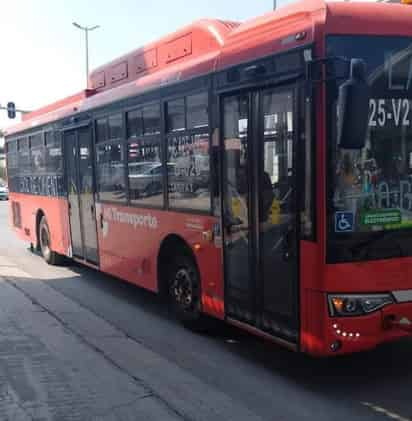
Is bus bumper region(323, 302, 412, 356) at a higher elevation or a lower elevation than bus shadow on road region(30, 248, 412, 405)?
higher

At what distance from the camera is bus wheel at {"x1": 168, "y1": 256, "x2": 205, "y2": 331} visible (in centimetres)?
605

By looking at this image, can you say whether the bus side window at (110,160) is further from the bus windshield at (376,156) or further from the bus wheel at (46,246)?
the bus windshield at (376,156)

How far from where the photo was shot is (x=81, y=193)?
8.89 m

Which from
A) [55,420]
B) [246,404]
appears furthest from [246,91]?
[55,420]

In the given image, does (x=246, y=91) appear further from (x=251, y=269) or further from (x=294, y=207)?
(x=251, y=269)

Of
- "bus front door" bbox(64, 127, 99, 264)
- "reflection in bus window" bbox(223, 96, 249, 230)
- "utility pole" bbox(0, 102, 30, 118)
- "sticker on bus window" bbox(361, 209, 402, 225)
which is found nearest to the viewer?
"sticker on bus window" bbox(361, 209, 402, 225)

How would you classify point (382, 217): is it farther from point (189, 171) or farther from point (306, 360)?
point (189, 171)

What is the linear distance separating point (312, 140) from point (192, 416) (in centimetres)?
220

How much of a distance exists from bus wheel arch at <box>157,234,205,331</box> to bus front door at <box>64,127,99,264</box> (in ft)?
7.04

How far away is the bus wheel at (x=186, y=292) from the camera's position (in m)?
6.05

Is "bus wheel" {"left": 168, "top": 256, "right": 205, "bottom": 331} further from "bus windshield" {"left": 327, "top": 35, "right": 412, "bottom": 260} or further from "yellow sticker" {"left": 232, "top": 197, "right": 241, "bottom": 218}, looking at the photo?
"bus windshield" {"left": 327, "top": 35, "right": 412, "bottom": 260}

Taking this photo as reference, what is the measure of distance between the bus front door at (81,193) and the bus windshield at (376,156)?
5.02 metres

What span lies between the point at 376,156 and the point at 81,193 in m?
5.72

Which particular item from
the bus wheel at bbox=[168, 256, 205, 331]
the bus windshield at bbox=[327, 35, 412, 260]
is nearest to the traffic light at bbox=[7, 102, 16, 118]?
the bus wheel at bbox=[168, 256, 205, 331]
